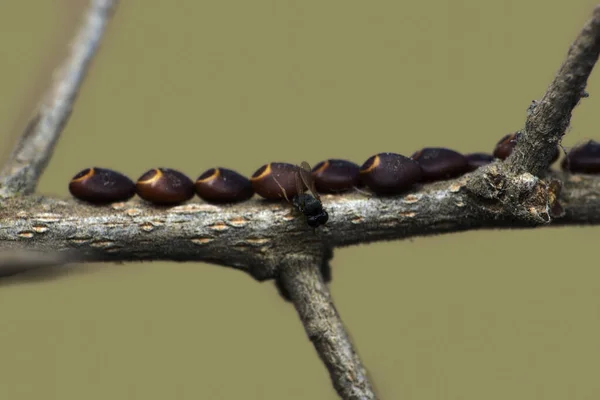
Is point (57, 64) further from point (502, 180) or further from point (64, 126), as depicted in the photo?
point (502, 180)

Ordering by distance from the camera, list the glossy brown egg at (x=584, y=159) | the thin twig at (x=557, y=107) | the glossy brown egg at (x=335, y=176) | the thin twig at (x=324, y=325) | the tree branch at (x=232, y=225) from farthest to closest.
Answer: the glossy brown egg at (x=584, y=159) → the glossy brown egg at (x=335, y=176) → the tree branch at (x=232, y=225) → the thin twig at (x=324, y=325) → the thin twig at (x=557, y=107)

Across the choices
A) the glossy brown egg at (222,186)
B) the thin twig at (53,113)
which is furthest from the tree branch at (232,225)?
the thin twig at (53,113)

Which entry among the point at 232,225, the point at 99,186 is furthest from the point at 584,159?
the point at 99,186

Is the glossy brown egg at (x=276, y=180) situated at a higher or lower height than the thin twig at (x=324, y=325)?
higher

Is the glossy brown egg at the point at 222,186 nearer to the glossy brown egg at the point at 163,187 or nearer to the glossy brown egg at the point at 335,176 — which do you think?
the glossy brown egg at the point at 163,187

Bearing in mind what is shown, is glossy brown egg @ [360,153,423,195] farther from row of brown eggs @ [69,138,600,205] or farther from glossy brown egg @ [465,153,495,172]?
glossy brown egg @ [465,153,495,172]

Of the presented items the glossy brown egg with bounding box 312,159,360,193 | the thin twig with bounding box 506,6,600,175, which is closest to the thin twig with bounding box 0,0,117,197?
the glossy brown egg with bounding box 312,159,360,193

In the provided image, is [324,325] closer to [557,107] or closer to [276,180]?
[276,180]
